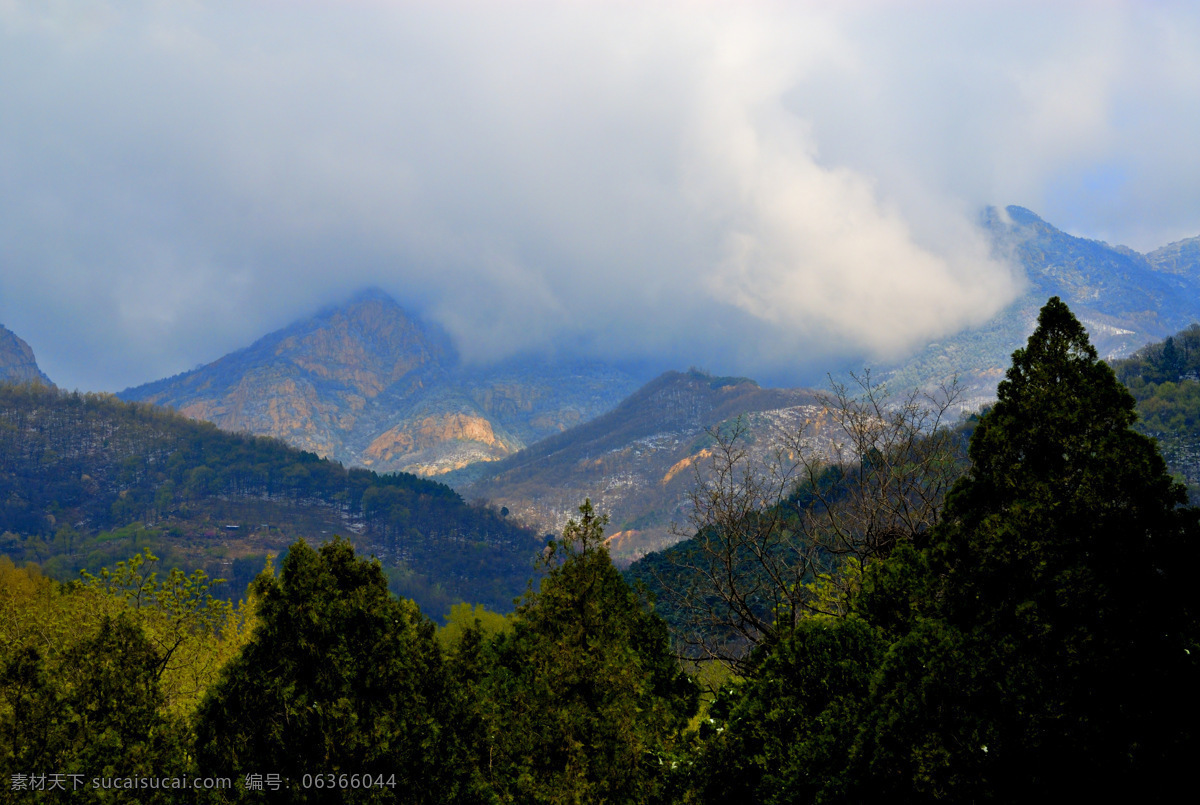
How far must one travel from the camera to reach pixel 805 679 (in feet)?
32.9

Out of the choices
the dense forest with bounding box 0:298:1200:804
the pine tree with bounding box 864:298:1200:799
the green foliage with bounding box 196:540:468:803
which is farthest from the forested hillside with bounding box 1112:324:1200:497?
the green foliage with bounding box 196:540:468:803

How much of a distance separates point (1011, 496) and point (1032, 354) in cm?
180

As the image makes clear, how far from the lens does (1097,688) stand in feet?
24.2

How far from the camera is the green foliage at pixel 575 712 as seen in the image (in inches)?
539

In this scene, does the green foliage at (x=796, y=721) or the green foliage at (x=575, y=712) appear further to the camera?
the green foliage at (x=575, y=712)

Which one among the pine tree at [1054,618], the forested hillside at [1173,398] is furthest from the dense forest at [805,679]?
the forested hillside at [1173,398]

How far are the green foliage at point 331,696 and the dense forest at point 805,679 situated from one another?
0.04 m

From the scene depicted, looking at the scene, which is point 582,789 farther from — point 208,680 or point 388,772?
point 208,680

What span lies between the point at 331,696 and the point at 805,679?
23.3 feet

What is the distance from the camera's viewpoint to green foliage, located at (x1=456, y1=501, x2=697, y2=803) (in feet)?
44.9

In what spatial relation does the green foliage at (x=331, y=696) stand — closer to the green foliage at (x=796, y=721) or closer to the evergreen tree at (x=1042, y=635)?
the green foliage at (x=796, y=721)

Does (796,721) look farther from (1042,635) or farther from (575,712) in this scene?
(575,712)

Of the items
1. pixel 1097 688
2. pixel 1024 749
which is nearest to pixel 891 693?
pixel 1024 749

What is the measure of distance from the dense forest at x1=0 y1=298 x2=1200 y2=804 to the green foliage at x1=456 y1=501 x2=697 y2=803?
0.05 metres
